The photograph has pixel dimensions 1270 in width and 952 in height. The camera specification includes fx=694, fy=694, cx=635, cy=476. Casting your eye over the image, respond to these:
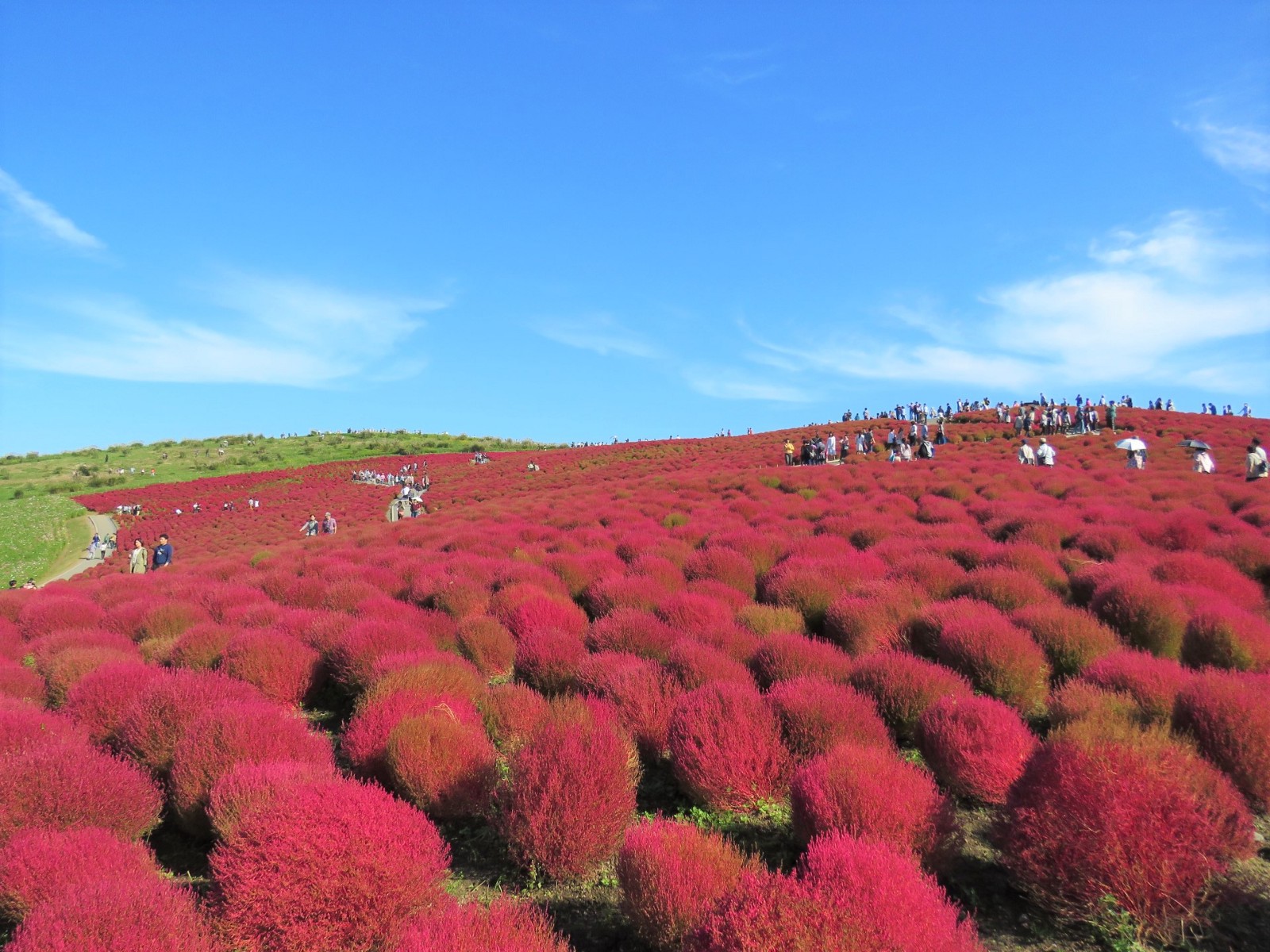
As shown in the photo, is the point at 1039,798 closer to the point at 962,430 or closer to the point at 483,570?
the point at 483,570

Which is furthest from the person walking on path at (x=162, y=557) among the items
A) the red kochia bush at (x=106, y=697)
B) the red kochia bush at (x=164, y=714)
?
the red kochia bush at (x=164, y=714)

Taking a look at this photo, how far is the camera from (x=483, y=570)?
9688 millimetres

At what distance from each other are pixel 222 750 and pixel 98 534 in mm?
36853

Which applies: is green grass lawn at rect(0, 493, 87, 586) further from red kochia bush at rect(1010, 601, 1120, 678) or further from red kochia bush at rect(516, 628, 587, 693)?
red kochia bush at rect(1010, 601, 1120, 678)

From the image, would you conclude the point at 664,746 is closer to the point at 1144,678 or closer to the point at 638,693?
the point at 638,693

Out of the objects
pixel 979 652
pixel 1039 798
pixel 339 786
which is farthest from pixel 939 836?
pixel 339 786

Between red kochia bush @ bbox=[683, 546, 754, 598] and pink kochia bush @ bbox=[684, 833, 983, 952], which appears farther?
red kochia bush @ bbox=[683, 546, 754, 598]

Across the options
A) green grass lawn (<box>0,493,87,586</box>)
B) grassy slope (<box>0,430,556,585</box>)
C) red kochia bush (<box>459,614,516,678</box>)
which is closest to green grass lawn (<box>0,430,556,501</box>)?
grassy slope (<box>0,430,556,585</box>)

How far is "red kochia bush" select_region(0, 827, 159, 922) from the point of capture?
2.98m

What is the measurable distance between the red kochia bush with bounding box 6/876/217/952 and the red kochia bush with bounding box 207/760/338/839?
0.44 m

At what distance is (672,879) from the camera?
2.84 metres

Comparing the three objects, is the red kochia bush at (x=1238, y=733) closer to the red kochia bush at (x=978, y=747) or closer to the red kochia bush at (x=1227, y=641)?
the red kochia bush at (x=978, y=747)

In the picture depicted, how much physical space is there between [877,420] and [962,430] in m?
10.5

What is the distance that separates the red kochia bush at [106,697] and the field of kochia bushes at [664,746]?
3 centimetres
